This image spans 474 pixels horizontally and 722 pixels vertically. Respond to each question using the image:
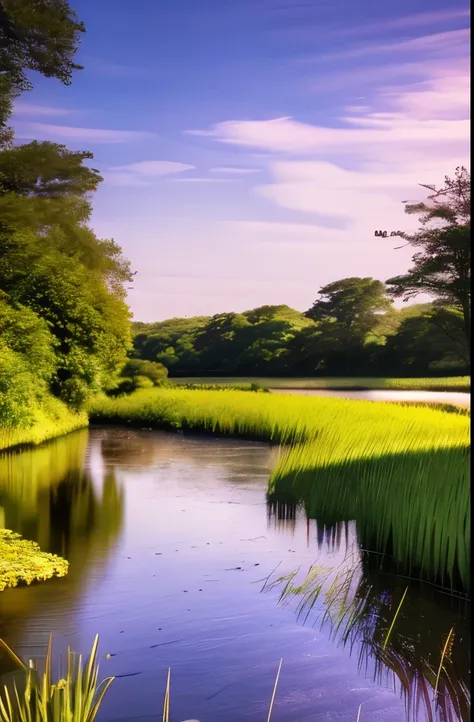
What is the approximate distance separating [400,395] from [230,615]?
10535mm

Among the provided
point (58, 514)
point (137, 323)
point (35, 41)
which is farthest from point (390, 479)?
point (137, 323)

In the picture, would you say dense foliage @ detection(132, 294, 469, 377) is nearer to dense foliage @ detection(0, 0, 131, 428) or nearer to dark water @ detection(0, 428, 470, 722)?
dense foliage @ detection(0, 0, 131, 428)

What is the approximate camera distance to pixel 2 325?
478 inches

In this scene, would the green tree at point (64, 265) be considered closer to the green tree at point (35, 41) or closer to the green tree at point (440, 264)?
the green tree at point (35, 41)

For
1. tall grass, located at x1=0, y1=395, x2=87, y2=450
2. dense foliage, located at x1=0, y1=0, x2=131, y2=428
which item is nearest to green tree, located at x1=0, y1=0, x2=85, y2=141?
dense foliage, located at x1=0, y1=0, x2=131, y2=428

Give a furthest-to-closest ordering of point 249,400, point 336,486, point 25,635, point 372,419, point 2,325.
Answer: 1. point 249,400
2. point 2,325
3. point 372,419
4. point 336,486
5. point 25,635

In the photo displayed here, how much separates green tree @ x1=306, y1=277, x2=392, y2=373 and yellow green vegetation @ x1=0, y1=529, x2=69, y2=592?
9123 millimetres

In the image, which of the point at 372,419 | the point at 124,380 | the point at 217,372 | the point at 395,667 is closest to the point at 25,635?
the point at 395,667

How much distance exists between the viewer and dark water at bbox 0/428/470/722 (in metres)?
3.90

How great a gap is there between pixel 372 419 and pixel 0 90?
696cm

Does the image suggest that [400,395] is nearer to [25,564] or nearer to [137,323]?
[137,323]

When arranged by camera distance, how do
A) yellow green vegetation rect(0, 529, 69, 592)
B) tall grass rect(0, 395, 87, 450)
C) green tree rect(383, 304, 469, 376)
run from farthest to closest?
green tree rect(383, 304, 469, 376) → tall grass rect(0, 395, 87, 450) → yellow green vegetation rect(0, 529, 69, 592)

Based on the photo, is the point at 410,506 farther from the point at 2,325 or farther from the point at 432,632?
the point at 2,325

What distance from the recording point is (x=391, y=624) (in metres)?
4.79
